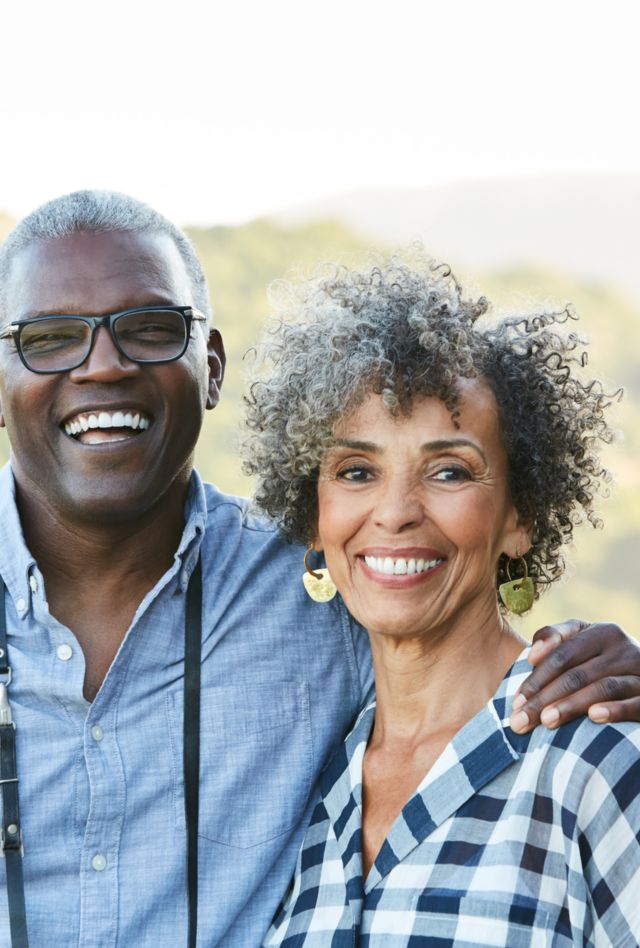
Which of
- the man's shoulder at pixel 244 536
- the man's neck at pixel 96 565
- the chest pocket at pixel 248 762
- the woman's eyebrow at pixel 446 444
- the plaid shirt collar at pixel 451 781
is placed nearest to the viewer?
the plaid shirt collar at pixel 451 781

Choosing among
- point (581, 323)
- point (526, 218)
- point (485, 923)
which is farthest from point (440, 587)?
point (526, 218)

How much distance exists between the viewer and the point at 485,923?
7.18ft

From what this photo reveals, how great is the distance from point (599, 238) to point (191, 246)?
10.6m

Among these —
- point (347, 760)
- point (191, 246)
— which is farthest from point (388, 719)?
point (191, 246)

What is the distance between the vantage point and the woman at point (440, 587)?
2191mm

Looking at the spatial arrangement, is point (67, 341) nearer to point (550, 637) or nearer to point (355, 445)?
point (355, 445)

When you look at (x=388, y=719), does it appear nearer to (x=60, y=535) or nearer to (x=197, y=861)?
(x=197, y=861)

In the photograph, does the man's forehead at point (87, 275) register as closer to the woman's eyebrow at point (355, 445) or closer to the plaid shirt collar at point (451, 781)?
the woman's eyebrow at point (355, 445)

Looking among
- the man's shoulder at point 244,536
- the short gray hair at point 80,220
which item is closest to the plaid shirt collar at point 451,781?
the man's shoulder at point 244,536

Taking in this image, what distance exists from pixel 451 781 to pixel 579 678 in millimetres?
324

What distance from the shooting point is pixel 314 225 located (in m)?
12.7

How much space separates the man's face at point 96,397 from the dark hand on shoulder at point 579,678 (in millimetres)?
968

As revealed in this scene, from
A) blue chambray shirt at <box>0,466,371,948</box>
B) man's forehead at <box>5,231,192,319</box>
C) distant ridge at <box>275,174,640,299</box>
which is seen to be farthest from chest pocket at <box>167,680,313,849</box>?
distant ridge at <box>275,174,640,299</box>

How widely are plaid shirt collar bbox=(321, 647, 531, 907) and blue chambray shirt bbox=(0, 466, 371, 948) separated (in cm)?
28
